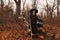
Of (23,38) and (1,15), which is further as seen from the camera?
(1,15)

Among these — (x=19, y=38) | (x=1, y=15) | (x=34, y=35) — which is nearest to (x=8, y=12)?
(x=1, y=15)

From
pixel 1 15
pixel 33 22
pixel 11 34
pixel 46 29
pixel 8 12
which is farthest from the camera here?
pixel 8 12

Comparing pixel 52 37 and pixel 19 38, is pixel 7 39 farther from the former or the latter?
pixel 52 37

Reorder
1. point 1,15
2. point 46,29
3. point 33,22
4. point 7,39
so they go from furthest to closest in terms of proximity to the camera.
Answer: point 1,15, point 46,29, point 7,39, point 33,22

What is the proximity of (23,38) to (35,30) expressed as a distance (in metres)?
2.27

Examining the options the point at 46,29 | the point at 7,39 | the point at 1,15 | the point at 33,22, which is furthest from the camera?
the point at 1,15

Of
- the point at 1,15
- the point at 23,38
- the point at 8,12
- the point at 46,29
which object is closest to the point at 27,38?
the point at 23,38

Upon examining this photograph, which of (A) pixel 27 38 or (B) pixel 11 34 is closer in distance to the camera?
(A) pixel 27 38

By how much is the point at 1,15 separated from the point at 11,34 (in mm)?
10964

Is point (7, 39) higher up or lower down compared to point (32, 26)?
lower down

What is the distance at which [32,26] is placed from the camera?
975 centimetres

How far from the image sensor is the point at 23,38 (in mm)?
11961

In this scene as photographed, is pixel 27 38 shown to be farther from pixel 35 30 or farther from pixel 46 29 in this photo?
pixel 46 29

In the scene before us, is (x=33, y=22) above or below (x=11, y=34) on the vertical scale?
above
